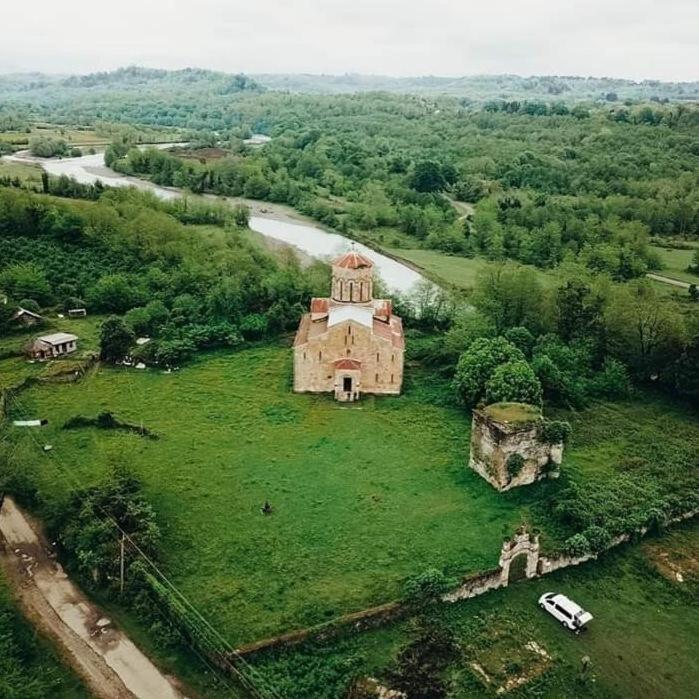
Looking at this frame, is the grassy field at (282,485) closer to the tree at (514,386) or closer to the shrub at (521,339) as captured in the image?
the tree at (514,386)

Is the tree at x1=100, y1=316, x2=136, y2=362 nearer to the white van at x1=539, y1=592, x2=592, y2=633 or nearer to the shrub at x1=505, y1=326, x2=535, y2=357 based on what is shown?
the shrub at x1=505, y1=326, x2=535, y2=357

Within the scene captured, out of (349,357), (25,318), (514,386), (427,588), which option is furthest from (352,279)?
(25,318)

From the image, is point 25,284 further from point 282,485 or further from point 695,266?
point 695,266

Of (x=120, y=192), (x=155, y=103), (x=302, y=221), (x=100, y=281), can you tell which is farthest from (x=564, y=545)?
(x=155, y=103)

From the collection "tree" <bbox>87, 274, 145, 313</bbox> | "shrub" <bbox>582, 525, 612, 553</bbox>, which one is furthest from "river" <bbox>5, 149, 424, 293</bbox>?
"shrub" <bbox>582, 525, 612, 553</bbox>

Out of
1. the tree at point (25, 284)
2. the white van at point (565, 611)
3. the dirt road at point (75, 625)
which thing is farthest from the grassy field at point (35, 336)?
the white van at point (565, 611)

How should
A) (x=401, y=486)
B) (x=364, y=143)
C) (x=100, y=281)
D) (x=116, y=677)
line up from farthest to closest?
(x=364, y=143), (x=100, y=281), (x=401, y=486), (x=116, y=677)

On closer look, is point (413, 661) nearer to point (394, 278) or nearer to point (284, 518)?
point (284, 518)
